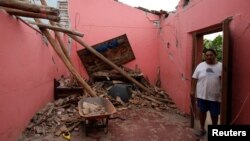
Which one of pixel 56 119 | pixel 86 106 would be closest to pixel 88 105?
pixel 86 106

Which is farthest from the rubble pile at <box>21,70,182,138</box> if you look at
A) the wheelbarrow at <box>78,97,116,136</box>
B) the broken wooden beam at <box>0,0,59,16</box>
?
the broken wooden beam at <box>0,0,59,16</box>

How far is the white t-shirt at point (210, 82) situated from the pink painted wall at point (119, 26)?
4.88m

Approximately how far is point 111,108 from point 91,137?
78cm

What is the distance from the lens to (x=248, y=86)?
319cm

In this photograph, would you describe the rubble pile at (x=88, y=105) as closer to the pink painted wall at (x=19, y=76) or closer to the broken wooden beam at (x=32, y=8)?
the pink painted wall at (x=19, y=76)

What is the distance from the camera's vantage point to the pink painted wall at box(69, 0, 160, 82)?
27.9ft

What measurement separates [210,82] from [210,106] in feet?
1.54

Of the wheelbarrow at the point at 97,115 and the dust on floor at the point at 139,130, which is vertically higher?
the wheelbarrow at the point at 97,115

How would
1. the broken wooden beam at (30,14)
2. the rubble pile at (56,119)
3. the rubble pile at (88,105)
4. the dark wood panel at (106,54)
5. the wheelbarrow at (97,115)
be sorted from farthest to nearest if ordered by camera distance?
the dark wood panel at (106,54)
the rubble pile at (88,105)
the rubble pile at (56,119)
the wheelbarrow at (97,115)
the broken wooden beam at (30,14)

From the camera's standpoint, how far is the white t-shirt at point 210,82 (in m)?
3.95

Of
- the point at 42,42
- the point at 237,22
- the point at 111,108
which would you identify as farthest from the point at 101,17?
the point at 237,22

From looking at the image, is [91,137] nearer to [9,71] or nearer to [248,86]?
[9,71]

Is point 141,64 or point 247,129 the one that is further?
point 141,64

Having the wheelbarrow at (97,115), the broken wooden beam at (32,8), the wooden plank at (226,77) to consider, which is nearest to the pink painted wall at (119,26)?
the wheelbarrow at (97,115)
